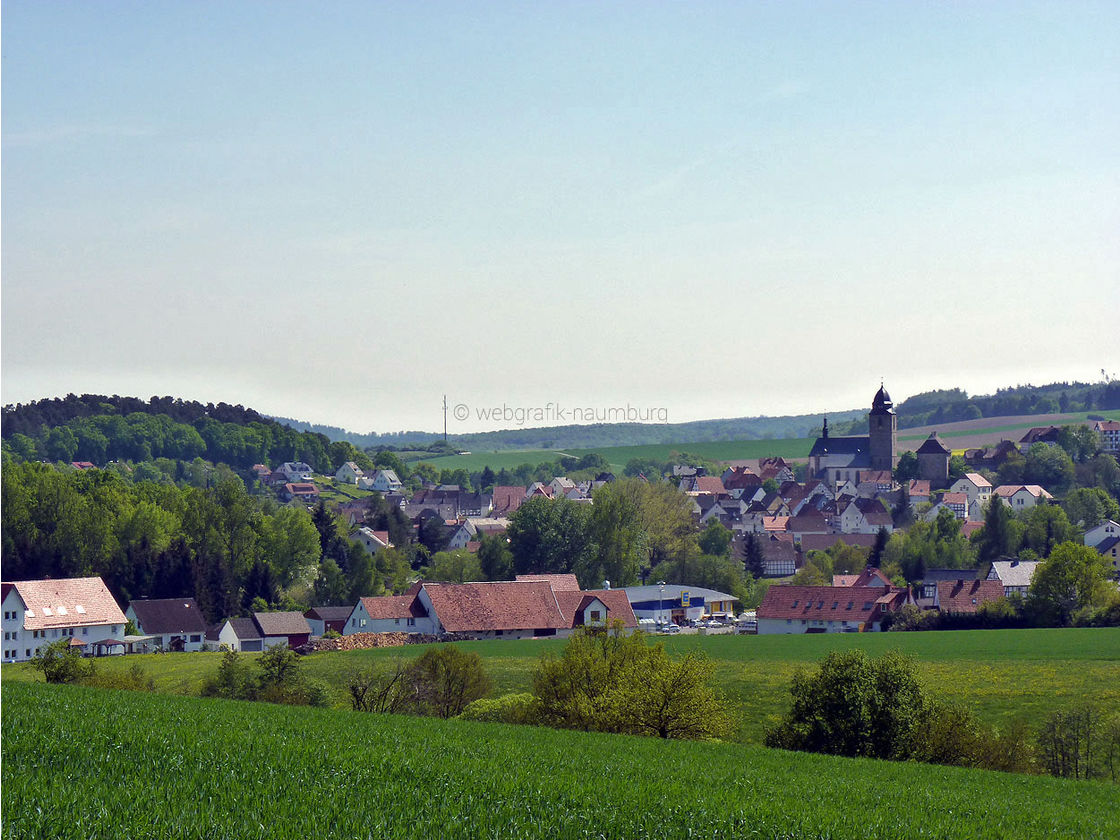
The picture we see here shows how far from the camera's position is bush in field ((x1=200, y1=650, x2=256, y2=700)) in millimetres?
42906

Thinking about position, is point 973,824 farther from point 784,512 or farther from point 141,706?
point 784,512

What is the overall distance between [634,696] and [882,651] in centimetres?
3263

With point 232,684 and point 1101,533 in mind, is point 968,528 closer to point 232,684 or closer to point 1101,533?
point 1101,533

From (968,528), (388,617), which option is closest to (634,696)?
(388,617)

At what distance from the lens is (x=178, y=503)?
101m

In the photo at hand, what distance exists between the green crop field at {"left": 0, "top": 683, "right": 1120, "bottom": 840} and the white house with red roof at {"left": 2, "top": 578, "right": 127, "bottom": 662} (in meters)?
52.4

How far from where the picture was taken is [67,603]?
76.1m

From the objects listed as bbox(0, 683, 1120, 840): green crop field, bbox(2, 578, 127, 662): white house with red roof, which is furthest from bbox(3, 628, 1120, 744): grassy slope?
bbox(0, 683, 1120, 840): green crop field

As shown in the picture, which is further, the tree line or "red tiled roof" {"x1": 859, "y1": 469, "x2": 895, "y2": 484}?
"red tiled roof" {"x1": 859, "y1": 469, "x2": 895, "y2": 484}

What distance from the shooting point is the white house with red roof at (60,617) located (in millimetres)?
72438

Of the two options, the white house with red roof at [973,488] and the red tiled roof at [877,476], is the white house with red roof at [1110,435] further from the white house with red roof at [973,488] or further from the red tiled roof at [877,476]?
the white house with red roof at [973,488]

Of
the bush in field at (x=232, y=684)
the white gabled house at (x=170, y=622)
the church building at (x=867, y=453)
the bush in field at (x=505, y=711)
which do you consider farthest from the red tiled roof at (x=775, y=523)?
the bush in field at (x=505, y=711)

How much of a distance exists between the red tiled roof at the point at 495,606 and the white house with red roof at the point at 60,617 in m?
19.1

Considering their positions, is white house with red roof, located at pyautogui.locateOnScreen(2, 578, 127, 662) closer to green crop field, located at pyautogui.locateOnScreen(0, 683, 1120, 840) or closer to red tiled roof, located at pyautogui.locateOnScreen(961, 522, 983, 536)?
green crop field, located at pyautogui.locateOnScreen(0, 683, 1120, 840)
